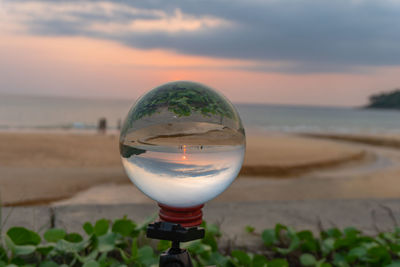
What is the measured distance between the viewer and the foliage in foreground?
1.81 m

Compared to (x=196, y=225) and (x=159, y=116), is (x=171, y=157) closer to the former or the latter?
(x=159, y=116)

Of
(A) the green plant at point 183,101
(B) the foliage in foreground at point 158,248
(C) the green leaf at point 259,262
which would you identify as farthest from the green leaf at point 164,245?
(A) the green plant at point 183,101

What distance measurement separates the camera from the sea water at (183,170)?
3.95ft

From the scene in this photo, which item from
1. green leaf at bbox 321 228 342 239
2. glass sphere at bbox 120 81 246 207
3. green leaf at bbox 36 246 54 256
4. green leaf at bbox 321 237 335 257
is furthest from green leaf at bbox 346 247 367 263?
green leaf at bbox 36 246 54 256

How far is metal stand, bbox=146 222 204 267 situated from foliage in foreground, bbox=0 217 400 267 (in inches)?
17.6

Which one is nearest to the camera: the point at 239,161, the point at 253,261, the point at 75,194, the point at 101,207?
the point at 239,161

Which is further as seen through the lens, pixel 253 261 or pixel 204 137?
pixel 253 261

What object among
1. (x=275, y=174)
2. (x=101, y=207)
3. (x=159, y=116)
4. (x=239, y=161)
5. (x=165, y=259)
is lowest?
(x=275, y=174)

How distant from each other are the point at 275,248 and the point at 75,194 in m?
3.86

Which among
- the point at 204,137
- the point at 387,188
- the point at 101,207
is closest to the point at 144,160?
the point at 204,137

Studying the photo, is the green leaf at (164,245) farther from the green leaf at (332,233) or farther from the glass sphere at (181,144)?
the green leaf at (332,233)

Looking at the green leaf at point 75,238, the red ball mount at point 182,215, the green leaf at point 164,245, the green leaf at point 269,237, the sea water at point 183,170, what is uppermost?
the sea water at point 183,170

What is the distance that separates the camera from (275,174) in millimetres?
7602

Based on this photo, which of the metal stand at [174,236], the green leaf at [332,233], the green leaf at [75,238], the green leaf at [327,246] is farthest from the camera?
the green leaf at [332,233]
